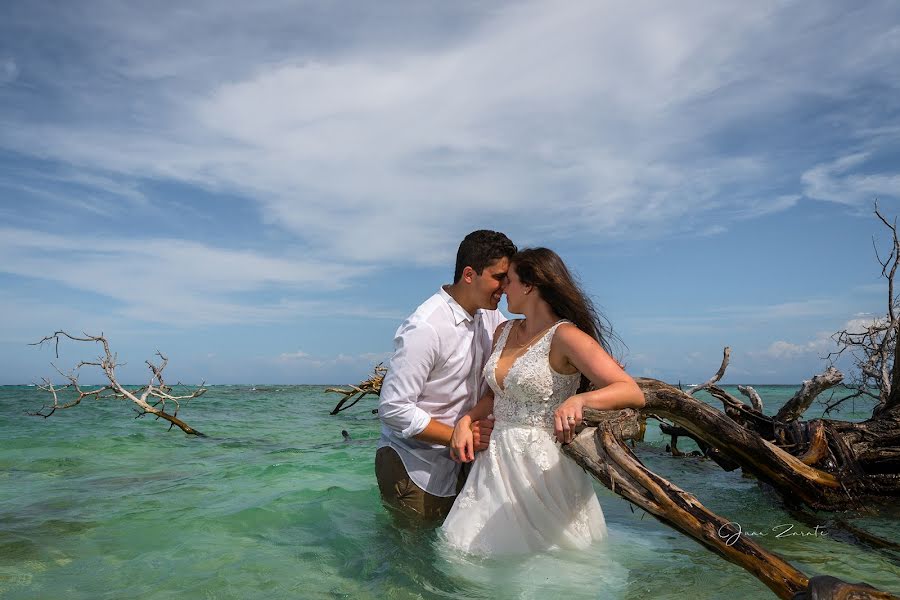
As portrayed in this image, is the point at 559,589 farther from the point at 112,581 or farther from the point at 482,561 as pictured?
the point at 112,581

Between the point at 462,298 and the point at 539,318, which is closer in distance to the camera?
the point at 539,318

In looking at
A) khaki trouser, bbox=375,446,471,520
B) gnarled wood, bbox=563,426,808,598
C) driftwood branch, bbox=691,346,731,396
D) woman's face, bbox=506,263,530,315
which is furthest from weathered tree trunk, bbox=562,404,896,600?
driftwood branch, bbox=691,346,731,396

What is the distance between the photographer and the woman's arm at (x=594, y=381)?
3910mm

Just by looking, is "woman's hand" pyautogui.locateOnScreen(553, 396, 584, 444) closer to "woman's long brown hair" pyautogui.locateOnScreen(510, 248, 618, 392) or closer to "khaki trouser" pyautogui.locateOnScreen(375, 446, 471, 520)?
"woman's long brown hair" pyautogui.locateOnScreen(510, 248, 618, 392)

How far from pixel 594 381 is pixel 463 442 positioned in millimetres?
1113

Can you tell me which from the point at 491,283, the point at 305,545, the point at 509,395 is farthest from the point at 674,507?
the point at 305,545

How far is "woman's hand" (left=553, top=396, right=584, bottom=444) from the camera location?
3910 mm

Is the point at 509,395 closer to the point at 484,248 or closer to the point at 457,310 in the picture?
the point at 457,310

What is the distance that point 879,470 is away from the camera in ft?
21.2

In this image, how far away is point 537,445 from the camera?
4301 millimetres

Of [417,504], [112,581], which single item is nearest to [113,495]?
[112,581]

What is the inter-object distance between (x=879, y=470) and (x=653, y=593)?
12.2 ft

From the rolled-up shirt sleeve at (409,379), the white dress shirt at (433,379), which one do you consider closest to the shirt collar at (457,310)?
the white dress shirt at (433,379)

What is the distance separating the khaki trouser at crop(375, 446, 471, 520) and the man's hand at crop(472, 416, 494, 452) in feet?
2.70
